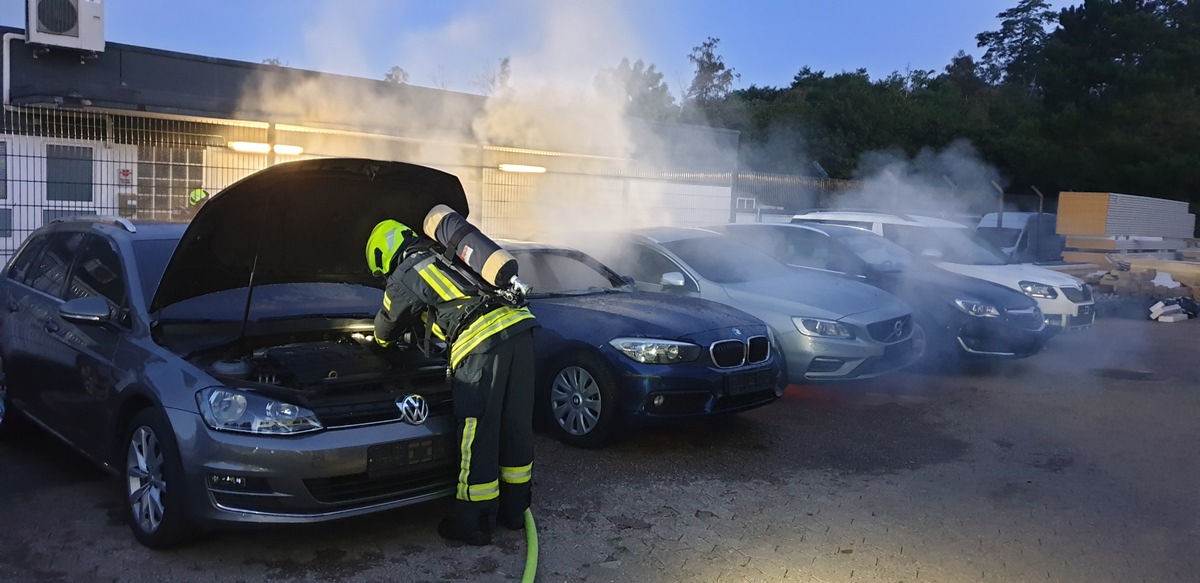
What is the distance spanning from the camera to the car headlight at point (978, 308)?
9.19 meters

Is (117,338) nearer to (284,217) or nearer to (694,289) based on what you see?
(284,217)

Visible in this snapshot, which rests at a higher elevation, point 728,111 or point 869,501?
point 728,111

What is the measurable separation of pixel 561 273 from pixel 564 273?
3 cm

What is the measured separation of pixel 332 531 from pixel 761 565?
2.02m

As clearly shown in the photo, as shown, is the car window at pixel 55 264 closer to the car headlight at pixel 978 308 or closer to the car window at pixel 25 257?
the car window at pixel 25 257

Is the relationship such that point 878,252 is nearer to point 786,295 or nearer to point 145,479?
point 786,295

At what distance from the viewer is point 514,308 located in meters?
4.36

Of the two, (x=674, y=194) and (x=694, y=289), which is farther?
(x=674, y=194)

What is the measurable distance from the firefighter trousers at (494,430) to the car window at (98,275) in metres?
→ 1.82

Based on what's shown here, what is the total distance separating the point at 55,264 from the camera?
539cm

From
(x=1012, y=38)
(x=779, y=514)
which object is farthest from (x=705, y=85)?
(x=1012, y=38)

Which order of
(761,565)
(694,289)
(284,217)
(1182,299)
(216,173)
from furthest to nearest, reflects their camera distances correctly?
(1182,299), (216,173), (694,289), (284,217), (761,565)

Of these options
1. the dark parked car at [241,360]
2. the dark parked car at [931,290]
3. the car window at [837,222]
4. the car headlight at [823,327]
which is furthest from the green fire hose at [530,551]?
the car window at [837,222]

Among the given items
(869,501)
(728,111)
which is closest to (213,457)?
(869,501)
